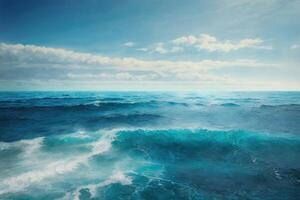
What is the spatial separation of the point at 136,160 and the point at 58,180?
5.30 metres

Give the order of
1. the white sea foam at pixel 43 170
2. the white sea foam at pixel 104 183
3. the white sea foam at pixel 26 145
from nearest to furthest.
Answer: the white sea foam at pixel 104 183 → the white sea foam at pixel 43 170 → the white sea foam at pixel 26 145

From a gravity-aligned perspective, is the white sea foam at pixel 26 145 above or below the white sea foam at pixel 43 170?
above

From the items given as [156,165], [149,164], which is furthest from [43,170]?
[156,165]

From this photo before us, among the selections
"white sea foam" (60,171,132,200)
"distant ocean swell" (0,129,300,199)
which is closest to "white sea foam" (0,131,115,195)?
"distant ocean swell" (0,129,300,199)

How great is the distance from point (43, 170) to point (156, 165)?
6.95m

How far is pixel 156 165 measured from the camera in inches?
531

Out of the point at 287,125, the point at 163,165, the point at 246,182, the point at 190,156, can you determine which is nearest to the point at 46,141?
the point at 163,165

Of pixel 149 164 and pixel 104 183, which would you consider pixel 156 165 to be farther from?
pixel 104 183

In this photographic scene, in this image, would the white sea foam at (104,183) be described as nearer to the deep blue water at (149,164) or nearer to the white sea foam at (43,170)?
the deep blue water at (149,164)

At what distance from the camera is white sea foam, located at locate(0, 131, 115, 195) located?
9.97 metres

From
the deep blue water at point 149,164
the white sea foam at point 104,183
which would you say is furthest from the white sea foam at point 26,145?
the white sea foam at point 104,183

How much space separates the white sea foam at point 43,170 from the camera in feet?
32.7

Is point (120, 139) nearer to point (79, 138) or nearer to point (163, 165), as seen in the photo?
point (79, 138)

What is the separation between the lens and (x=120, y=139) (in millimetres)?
18938
